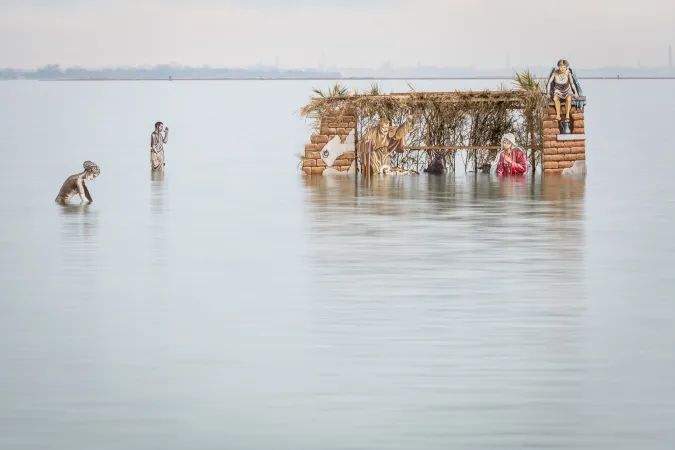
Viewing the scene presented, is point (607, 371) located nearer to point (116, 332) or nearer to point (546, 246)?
point (116, 332)

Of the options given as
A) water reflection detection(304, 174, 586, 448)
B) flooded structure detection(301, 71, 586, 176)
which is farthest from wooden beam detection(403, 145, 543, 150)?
water reflection detection(304, 174, 586, 448)

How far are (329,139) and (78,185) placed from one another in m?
6.68

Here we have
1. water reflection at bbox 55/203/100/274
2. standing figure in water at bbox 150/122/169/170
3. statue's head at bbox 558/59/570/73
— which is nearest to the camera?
water reflection at bbox 55/203/100/274

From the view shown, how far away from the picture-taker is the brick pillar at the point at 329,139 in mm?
28516

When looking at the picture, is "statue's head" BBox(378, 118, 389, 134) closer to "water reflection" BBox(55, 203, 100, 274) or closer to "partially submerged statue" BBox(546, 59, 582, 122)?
"partially submerged statue" BBox(546, 59, 582, 122)

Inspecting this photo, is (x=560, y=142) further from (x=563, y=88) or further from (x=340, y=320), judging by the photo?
(x=340, y=320)

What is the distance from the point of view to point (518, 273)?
15.1 metres

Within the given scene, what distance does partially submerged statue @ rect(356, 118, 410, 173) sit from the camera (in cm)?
2847

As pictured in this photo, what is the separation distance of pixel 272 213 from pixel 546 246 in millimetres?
5440

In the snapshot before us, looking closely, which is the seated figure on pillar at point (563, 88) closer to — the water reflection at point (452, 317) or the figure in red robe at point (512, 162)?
the figure in red robe at point (512, 162)

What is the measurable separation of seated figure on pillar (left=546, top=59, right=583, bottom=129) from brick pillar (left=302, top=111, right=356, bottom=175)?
133 inches

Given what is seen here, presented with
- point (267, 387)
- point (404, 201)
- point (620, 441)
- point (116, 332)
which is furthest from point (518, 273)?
point (404, 201)

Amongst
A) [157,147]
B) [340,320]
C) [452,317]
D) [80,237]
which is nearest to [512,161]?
[157,147]

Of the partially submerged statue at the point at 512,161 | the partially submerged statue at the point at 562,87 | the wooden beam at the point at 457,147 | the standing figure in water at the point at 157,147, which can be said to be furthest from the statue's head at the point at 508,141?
the standing figure in water at the point at 157,147
